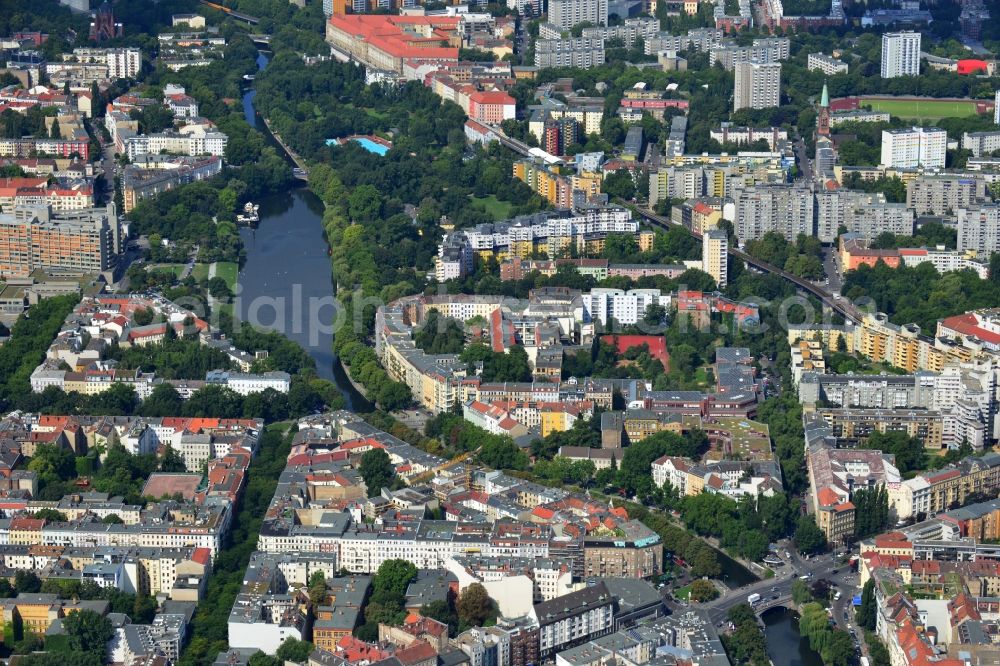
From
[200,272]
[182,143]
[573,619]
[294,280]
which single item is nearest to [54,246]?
[200,272]

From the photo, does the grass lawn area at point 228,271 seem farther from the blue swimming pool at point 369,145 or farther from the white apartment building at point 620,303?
the blue swimming pool at point 369,145

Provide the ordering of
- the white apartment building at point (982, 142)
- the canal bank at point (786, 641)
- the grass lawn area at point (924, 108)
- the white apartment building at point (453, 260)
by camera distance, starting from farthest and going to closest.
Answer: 1. the grass lawn area at point (924, 108)
2. the white apartment building at point (982, 142)
3. the white apartment building at point (453, 260)
4. the canal bank at point (786, 641)

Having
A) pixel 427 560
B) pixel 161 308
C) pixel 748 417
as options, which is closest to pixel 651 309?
pixel 748 417

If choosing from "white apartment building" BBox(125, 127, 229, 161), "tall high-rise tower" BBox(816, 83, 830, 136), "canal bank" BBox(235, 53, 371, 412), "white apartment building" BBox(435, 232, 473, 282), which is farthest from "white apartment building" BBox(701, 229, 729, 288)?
"white apartment building" BBox(125, 127, 229, 161)

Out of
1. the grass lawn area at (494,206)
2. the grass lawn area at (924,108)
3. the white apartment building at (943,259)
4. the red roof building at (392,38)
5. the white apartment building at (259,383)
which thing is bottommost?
the grass lawn area at (924,108)

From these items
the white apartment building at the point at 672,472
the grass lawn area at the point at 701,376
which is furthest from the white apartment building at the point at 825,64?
the white apartment building at the point at 672,472

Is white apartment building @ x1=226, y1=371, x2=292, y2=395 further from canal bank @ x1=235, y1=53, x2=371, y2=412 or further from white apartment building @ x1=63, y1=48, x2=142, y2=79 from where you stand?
white apartment building @ x1=63, y1=48, x2=142, y2=79

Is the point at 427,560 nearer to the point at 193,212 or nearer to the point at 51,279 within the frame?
the point at 51,279
